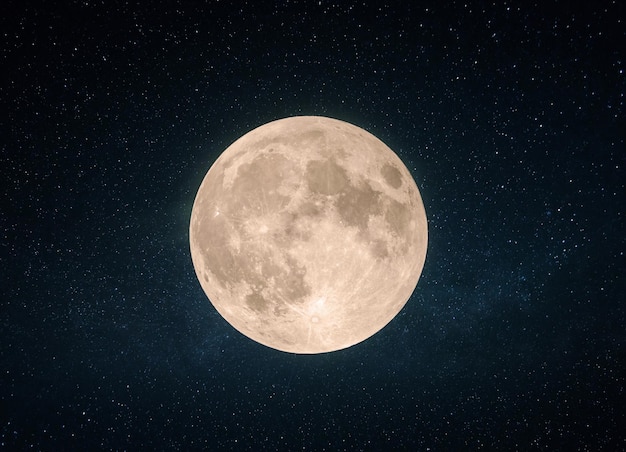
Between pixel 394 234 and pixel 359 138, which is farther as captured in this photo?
pixel 359 138

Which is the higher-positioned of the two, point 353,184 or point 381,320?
point 353,184

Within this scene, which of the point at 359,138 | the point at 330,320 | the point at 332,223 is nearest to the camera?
the point at 332,223

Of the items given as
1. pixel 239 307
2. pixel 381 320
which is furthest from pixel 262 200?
pixel 381 320

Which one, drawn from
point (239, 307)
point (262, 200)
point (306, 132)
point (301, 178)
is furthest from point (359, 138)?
point (239, 307)

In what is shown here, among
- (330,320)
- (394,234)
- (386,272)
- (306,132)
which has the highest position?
(306,132)

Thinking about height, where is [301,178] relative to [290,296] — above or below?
above

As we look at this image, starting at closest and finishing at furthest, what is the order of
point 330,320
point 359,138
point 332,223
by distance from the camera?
point 332,223, point 330,320, point 359,138

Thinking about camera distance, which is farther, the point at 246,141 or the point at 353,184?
the point at 246,141

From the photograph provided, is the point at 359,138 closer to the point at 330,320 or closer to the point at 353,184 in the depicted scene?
the point at 353,184

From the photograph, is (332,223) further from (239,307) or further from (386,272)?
(239,307)
